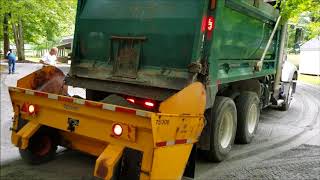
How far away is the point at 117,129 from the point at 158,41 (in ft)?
5.38

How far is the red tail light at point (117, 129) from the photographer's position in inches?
180

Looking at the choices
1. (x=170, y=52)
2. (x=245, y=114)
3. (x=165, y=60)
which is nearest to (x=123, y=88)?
(x=165, y=60)

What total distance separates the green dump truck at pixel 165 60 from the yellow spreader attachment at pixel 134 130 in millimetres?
20

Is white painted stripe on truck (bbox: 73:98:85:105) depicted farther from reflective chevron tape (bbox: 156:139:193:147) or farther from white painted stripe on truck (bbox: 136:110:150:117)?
reflective chevron tape (bbox: 156:139:193:147)

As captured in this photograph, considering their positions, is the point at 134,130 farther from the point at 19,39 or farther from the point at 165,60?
the point at 19,39

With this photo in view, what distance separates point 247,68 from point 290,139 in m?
1.87

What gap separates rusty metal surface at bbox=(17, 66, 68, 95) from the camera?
5.84 metres

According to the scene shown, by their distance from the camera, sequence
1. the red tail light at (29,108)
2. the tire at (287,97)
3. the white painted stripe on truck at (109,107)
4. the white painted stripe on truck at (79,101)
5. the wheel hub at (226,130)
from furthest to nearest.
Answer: the tire at (287,97)
the wheel hub at (226,130)
the red tail light at (29,108)
the white painted stripe on truck at (79,101)
the white painted stripe on truck at (109,107)

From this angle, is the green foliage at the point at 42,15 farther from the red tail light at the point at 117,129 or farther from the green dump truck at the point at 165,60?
the red tail light at the point at 117,129

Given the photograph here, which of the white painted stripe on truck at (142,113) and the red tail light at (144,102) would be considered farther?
the red tail light at (144,102)

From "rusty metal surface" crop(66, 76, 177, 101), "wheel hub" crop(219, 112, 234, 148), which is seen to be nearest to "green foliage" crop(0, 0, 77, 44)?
"rusty metal surface" crop(66, 76, 177, 101)

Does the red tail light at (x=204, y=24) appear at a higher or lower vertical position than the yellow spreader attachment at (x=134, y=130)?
higher

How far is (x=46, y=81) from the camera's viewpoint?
6051 millimetres

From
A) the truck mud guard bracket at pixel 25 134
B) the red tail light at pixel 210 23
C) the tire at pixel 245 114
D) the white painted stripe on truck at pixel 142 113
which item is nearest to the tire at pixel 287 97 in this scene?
the tire at pixel 245 114
